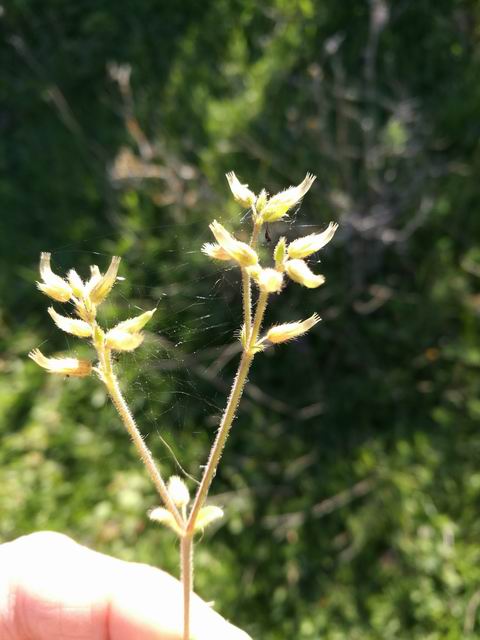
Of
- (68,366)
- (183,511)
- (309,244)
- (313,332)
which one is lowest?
(183,511)

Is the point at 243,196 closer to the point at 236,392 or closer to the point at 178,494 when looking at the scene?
the point at 236,392

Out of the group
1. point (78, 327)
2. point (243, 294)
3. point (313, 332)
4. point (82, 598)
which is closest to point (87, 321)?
point (78, 327)

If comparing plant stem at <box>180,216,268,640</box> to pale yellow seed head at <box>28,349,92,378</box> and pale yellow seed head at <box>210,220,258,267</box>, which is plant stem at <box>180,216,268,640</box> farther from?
pale yellow seed head at <box>28,349,92,378</box>

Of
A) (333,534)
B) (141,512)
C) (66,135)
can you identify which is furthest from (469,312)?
(66,135)

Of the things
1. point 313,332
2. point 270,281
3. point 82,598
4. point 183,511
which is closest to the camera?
point 270,281

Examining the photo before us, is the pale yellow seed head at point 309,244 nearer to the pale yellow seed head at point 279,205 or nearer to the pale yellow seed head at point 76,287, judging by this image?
the pale yellow seed head at point 279,205

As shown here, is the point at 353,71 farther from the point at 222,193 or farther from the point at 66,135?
the point at 66,135

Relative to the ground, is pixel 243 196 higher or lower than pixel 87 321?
higher

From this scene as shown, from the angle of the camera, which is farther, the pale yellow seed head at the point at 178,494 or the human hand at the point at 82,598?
the human hand at the point at 82,598

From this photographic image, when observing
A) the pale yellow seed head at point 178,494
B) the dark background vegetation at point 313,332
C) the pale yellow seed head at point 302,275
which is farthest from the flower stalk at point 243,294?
the dark background vegetation at point 313,332
